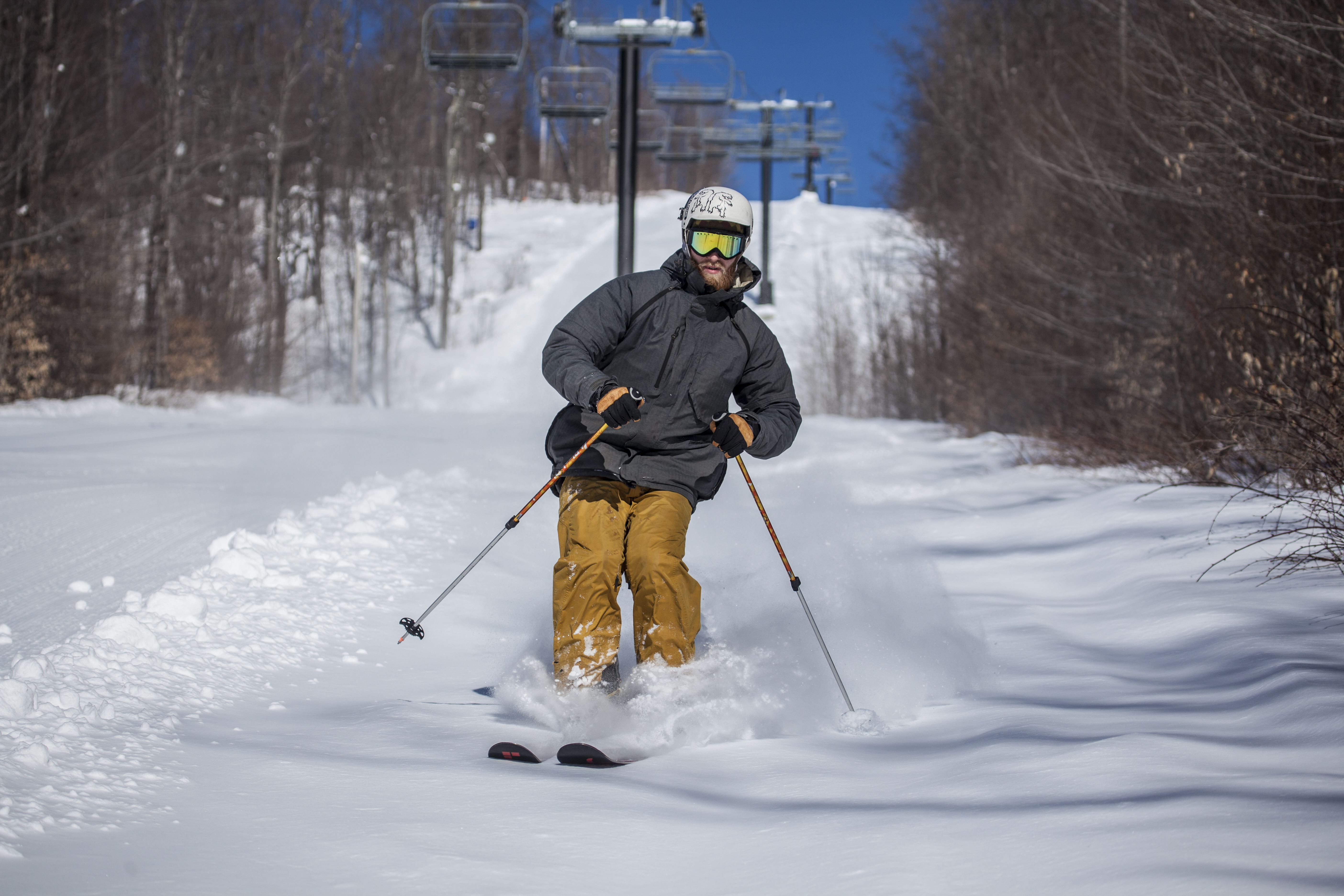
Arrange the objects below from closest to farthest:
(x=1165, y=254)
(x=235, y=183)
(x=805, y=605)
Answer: (x=805, y=605)
(x=1165, y=254)
(x=235, y=183)

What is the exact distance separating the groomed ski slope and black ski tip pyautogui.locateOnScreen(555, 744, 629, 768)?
63 millimetres

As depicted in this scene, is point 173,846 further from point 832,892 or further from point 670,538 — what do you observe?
point 670,538

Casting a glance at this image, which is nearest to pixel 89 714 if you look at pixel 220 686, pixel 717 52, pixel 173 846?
pixel 220 686

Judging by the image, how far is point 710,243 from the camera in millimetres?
4250

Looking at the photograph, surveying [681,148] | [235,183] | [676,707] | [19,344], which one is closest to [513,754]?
[676,707]

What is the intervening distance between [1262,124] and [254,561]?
7980mm

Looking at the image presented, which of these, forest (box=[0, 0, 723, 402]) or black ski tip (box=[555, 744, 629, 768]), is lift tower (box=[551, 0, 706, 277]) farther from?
black ski tip (box=[555, 744, 629, 768])

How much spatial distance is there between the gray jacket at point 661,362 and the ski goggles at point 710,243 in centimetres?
7

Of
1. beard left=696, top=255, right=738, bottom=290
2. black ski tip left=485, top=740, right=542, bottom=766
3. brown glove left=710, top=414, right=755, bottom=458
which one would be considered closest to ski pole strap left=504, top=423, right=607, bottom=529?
brown glove left=710, top=414, right=755, bottom=458

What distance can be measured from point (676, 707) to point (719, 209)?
1.81 m

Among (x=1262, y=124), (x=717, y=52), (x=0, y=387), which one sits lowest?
(x=0, y=387)

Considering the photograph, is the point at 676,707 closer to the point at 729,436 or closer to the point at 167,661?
the point at 729,436

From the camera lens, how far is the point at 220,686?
4.15 m

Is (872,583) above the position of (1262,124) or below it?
below
